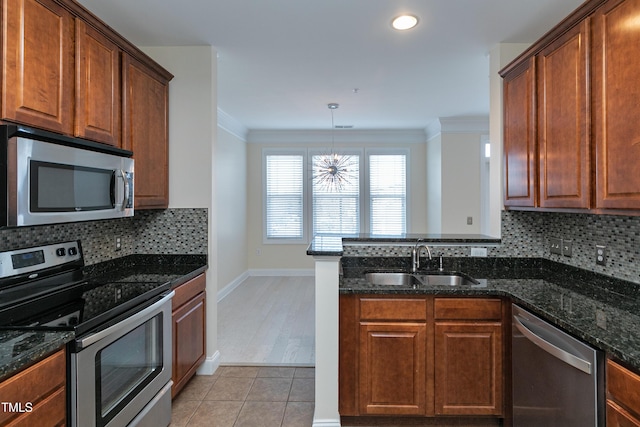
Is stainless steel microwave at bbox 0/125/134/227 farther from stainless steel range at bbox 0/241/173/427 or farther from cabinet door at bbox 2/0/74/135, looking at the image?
stainless steel range at bbox 0/241/173/427

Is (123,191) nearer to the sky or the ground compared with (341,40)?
nearer to the ground

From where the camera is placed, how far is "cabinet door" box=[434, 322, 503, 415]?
2.07m

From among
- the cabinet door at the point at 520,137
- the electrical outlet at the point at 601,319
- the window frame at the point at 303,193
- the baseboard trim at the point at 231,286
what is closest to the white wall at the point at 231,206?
the baseboard trim at the point at 231,286

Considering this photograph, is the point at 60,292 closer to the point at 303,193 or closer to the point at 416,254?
the point at 416,254

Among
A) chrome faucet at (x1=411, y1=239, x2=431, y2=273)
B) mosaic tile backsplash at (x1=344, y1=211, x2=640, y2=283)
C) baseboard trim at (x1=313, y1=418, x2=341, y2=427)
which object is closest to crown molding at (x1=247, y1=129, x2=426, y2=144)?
mosaic tile backsplash at (x1=344, y1=211, x2=640, y2=283)

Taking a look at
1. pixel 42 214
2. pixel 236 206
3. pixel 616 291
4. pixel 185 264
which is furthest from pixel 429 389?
pixel 236 206

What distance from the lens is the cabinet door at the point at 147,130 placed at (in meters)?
2.37

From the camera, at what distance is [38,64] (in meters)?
1.64

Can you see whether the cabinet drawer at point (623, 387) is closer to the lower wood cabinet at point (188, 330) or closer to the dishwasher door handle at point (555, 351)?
the dishwasher door handle at point (555, 351)

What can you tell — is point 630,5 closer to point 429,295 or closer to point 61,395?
point 429,295

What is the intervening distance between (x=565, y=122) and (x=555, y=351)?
1223 millimetres

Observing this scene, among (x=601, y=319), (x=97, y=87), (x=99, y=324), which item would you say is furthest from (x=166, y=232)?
(x=601, y=319)

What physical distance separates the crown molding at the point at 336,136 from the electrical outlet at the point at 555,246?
4.22 meters

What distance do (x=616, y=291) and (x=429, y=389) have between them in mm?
1181
